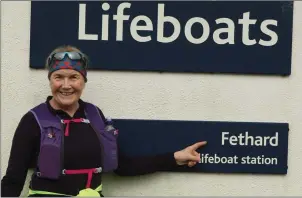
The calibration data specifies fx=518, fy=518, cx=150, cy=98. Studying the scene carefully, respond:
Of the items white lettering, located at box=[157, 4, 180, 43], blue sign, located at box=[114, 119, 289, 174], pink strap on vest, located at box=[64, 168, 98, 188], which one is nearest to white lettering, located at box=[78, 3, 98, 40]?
white lettering, located at box=[157, 4, 180, 43]

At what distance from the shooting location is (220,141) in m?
2.79

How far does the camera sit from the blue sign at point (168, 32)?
2.77 m

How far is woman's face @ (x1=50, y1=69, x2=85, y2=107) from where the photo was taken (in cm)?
247

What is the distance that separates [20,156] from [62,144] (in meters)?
0.20

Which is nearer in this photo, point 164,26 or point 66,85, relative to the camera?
point 66,85

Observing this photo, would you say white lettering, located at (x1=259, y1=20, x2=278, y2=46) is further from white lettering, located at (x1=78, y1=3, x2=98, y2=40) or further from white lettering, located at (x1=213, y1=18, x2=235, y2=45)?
white lettering, located at (x1=78, y1=3, x2=98, y2=40)

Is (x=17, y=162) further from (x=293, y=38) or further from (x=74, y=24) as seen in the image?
(x=293, y=38)

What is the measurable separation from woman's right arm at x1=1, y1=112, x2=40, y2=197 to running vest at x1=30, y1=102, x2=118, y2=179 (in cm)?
4

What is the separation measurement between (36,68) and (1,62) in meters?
0.19

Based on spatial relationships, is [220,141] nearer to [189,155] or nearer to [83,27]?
[189,155]

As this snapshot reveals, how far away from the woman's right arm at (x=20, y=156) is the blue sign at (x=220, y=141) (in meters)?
0.52

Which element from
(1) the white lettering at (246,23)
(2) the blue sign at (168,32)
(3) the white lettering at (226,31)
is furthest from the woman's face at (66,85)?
(1) the white lettering at (246,23)

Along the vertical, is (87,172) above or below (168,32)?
below

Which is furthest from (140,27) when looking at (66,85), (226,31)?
(66,85)
